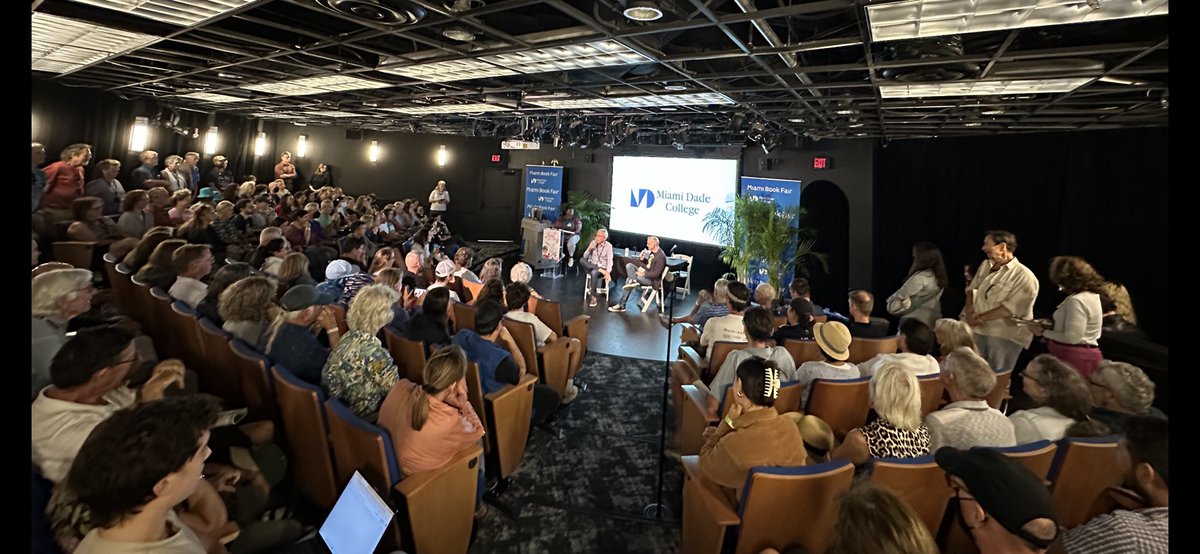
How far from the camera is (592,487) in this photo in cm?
306

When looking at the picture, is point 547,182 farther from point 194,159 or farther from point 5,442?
point 5,442

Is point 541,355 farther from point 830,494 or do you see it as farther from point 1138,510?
point 1138,510

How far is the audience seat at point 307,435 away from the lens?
7.23 ft

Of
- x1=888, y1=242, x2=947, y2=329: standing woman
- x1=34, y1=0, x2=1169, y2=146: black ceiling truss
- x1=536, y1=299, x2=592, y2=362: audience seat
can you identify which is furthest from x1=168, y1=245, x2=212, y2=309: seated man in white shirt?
x1=888, y1=242, x2=947, y2=329: standing woman

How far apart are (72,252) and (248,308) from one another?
389 centimetres

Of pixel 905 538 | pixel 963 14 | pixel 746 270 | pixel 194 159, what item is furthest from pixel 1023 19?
pixel 194 159

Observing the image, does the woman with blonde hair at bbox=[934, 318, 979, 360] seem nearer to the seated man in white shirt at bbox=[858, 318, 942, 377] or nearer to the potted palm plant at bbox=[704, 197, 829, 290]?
the seated man in white shirt at bbox=[858, 318, 942, 377]

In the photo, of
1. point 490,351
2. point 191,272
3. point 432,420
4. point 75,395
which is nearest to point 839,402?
point 490,351

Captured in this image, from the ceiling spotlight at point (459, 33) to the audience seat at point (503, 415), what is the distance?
2.31m

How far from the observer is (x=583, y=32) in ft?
10.2

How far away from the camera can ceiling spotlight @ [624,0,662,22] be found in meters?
2.52

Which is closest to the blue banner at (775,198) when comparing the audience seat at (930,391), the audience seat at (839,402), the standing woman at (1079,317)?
the standing woman at (1079,317)

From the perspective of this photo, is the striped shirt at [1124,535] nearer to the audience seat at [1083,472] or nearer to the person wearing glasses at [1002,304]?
the audience seat at [1083,472]

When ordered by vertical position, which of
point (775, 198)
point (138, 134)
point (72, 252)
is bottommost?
point (72, 252)
